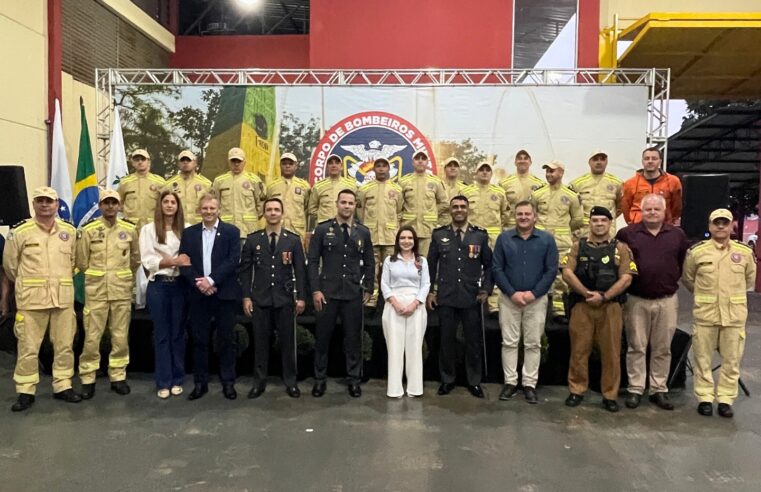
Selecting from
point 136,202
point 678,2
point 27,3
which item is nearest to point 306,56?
point 27,3

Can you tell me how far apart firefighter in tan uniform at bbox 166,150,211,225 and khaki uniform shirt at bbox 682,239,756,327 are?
175 inches

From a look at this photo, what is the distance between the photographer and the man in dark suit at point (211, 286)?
4195 millimetres

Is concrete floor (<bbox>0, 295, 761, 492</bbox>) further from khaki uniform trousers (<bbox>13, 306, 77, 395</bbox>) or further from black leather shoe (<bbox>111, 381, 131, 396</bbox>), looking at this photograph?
khaki uniform trousers (<bbox>13, 306, 77, 395</bbox>)

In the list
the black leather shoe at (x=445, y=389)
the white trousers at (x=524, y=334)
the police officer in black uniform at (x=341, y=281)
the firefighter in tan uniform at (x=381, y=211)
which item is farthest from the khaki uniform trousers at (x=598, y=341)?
the firefighter in tan uniform at (x=381, y=211)

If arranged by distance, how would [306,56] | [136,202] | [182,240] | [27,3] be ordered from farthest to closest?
[306,56] → [27,3] → [136,202] → [182,240]

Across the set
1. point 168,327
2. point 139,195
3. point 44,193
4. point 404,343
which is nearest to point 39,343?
point 168,327

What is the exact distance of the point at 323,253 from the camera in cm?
444

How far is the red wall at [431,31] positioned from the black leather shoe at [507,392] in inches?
235

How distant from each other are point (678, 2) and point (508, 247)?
726cm

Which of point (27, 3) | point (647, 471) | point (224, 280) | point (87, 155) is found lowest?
point (647, 471)

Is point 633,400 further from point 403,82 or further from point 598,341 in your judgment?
point 403,82

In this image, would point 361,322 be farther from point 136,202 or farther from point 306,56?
point 306,56

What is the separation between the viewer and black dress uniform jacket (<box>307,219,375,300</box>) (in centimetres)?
439

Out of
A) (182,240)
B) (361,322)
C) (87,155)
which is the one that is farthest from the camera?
(87,155)
